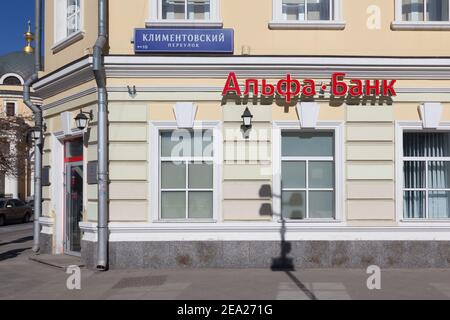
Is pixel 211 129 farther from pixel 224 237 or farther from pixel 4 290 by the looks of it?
pixel 4 290

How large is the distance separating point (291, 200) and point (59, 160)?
5843 millimetres

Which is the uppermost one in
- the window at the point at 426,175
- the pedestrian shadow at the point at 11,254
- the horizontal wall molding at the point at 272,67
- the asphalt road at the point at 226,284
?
the horizontal wall molding at the point at 272,67

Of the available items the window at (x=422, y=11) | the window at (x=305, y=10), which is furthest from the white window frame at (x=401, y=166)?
the window at (x=305, y=10)

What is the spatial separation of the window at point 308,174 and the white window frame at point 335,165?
0.15 metres

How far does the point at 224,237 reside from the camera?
11844mm

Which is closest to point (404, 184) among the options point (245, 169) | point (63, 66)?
point (245, 169)

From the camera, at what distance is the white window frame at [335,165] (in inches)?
471

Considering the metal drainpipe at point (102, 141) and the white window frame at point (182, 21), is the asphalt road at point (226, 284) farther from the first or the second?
the white window frame at point (182, 21)

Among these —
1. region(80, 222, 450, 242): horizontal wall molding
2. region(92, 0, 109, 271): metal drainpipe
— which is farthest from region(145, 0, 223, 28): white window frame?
region(80, 222, 450, 242): horizontal wall molding

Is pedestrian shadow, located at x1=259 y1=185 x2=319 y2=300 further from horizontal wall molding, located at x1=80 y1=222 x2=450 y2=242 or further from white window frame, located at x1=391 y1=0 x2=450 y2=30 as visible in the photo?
white window frame, located at x1=391 y1=0 x2=450 y2=30

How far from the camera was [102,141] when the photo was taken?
1185 cm

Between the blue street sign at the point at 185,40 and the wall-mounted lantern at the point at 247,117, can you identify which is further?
the blue street sign at the point at 185,40

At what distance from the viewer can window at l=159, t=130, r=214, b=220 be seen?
39.8 feet

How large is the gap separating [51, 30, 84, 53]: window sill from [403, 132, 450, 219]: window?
7338 millimetres
